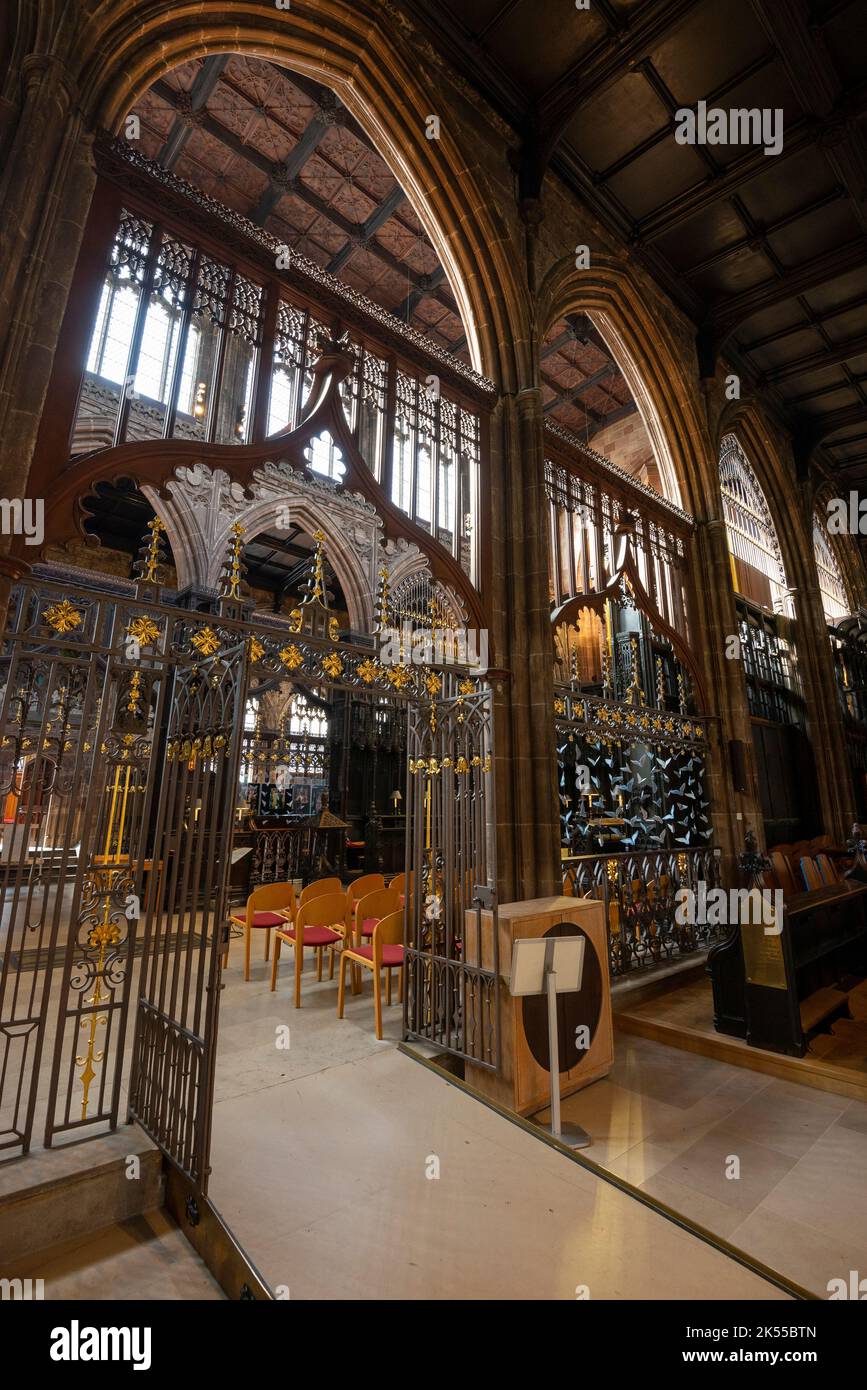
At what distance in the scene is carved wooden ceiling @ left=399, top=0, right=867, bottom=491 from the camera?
231 inches

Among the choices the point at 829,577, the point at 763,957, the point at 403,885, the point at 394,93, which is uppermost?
the point at 394,93

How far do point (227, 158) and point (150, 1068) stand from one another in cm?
1108

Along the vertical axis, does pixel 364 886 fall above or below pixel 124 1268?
above

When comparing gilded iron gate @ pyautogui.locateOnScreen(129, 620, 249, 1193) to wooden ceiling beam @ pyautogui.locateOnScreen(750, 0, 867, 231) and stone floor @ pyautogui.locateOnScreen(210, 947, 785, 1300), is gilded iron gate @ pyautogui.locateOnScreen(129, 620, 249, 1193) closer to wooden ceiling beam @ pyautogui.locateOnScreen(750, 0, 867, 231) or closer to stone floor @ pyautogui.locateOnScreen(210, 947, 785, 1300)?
stone floor @ pyautogui.locateOnScreen(210, 947, 785, 1300)

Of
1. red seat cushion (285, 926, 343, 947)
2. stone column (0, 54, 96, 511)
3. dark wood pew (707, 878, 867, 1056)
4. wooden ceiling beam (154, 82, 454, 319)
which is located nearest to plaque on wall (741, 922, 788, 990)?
dark wood pew (707, 878, 867, 1056)

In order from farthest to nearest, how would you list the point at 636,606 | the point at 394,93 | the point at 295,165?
the point at 295,165, the point at 636,606, the point at 394,93

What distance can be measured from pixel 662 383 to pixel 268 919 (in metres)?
8.54

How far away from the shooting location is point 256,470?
372 centimetres

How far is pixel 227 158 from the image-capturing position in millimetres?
8570

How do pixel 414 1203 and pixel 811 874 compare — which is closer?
pixel 414 1203

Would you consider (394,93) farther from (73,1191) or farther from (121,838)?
(73,1191)

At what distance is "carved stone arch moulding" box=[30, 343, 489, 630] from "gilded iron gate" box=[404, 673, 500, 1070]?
921mm

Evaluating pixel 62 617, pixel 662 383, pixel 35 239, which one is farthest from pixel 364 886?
pixel 662 383
